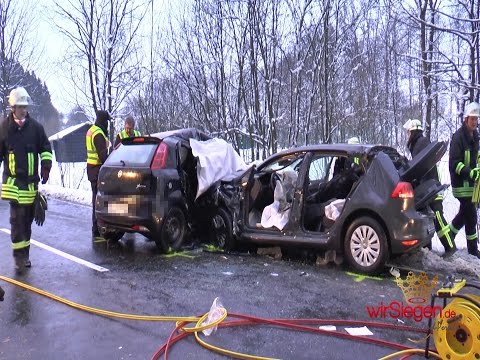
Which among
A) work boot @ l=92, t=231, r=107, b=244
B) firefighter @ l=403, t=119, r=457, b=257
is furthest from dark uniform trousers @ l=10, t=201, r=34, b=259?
firefighter @ l=403, t=119, r=457, b=257

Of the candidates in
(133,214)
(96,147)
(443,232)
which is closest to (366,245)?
(443,232)

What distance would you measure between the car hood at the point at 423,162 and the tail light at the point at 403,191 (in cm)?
9

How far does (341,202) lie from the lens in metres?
5.91

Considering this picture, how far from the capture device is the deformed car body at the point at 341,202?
5.27m

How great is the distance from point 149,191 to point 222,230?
123cm

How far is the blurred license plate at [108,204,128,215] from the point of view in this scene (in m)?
6.34

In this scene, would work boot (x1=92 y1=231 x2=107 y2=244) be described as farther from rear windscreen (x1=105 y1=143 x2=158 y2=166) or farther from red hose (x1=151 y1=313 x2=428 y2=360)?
red hose (x1=151 y1=313 x2=428 y2=360)

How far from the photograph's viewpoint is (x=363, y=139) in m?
16.2

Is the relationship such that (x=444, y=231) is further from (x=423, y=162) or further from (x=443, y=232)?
(x=423, y=162)

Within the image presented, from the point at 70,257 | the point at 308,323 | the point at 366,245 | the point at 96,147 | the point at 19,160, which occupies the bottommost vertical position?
the point at 308,323

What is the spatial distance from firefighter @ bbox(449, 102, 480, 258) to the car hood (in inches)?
45.9

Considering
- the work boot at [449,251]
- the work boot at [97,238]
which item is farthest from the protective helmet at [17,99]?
the work boot at [449,251]

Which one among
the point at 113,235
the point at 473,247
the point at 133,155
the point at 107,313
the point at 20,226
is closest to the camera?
the point at 107,313

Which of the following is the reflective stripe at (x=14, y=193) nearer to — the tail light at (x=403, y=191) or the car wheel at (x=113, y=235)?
the car wheel at (x=113, y=235)
